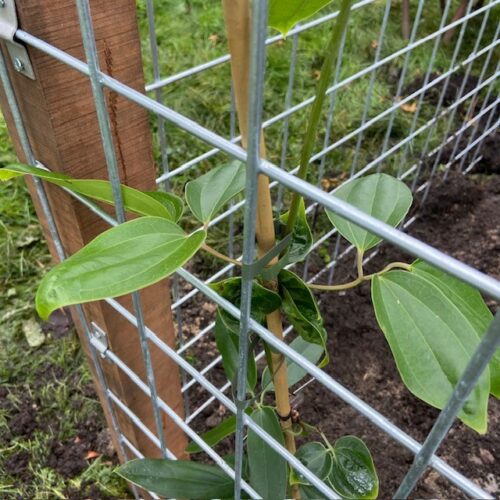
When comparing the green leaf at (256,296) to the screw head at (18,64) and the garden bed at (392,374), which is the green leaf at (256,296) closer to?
the screw head at (18,64)

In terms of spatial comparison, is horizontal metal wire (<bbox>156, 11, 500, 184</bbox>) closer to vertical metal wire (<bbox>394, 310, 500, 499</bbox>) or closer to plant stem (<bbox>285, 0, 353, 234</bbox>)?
plant stem (<bbox>285, 0, 353, 234</bbox>)

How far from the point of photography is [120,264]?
1.36ft

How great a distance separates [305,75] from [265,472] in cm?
163

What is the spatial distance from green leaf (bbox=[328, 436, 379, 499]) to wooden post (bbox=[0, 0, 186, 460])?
33cm

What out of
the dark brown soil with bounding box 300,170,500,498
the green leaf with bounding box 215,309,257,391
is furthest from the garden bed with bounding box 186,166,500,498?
the green leaf with bounding box 215,309,257,391

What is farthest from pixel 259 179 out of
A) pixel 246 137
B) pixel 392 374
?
pixel 392 374

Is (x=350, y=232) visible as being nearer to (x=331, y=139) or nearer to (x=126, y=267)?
(x=126, y=267)

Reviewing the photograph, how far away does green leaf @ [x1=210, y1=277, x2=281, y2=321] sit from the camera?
1.61 feet

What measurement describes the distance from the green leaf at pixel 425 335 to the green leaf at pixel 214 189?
18cm

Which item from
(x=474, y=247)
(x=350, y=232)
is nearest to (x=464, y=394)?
(x=350, y=232)

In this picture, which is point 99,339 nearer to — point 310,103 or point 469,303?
point 469,303

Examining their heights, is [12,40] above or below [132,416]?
above

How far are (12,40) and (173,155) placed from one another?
1168 millimetres

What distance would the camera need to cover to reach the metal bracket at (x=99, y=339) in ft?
2.58
